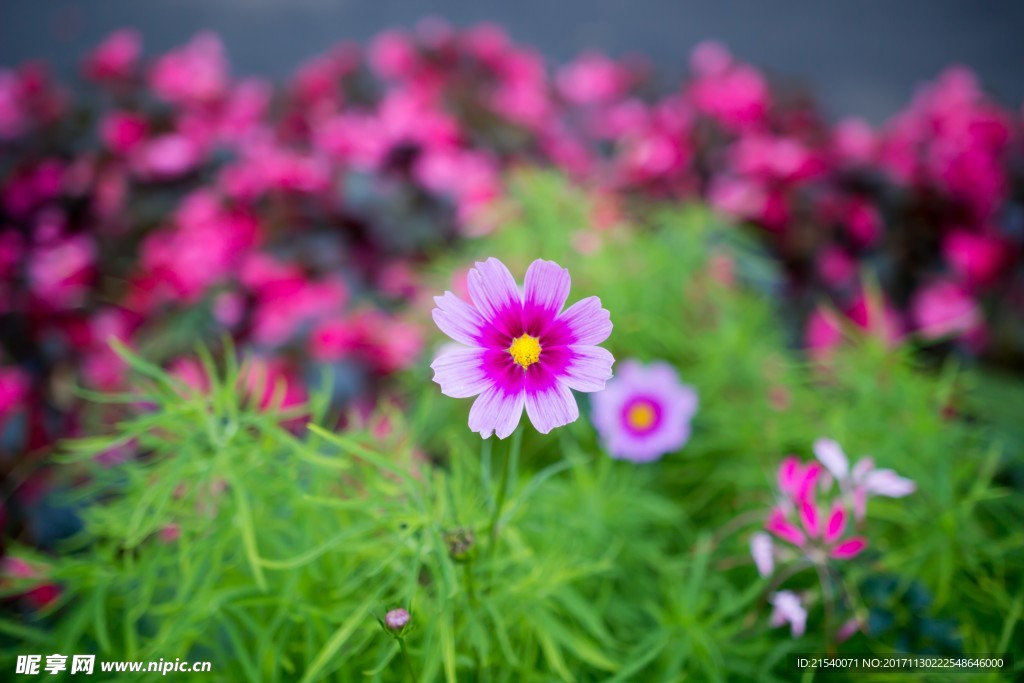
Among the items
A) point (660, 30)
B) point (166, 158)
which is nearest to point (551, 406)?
point (166, 158)

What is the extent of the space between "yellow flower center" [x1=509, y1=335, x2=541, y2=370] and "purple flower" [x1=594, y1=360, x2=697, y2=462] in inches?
13.5

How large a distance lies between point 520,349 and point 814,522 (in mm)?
282

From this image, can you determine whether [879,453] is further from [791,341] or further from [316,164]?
[316,164]

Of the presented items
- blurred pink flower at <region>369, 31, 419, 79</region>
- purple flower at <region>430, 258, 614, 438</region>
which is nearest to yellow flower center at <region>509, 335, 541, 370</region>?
purple flower at <region>430, 258, 614, 438</region>

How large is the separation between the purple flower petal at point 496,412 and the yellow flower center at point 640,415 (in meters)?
0.40

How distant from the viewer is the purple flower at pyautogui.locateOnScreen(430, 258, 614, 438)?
1.08 feet

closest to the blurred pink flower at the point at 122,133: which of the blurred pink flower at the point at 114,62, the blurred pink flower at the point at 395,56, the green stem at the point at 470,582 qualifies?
the blurred pink flower at the point at 114,62

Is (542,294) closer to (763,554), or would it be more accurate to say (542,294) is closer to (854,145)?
(763,554)

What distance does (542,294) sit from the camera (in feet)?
1.13

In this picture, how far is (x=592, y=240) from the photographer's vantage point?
3.19 ft

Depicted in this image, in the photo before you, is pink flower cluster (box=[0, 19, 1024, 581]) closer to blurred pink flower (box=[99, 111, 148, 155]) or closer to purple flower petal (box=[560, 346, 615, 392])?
blurred pink flower (box=[99, 111, 148, 155])

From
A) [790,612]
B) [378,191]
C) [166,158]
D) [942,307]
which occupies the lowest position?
[790,612]

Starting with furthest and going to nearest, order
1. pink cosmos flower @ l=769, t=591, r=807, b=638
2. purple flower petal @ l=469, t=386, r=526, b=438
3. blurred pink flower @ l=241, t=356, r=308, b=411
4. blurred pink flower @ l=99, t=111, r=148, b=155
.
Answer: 1. blurred pink flower @ l=99, t=111, r=148, b=155
2. blurred pink flower @ l=241, t=356, r=308, b=411
3. pink cosmos flower @ l=769, t=591, r=807, b=638
4. purple flower petal @ l=469, t=386, r=526, b=438

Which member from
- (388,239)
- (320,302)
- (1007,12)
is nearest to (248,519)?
(320,302)
